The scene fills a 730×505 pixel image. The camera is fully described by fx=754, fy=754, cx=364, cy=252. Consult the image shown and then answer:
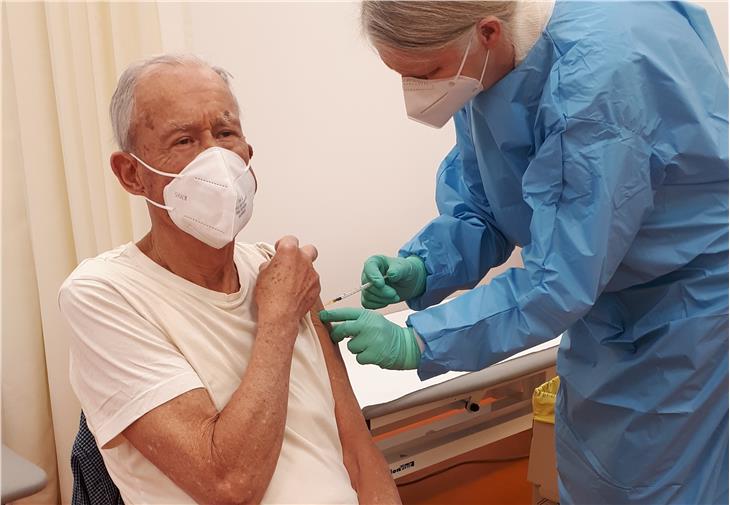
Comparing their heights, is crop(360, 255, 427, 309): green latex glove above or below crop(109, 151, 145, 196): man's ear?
below

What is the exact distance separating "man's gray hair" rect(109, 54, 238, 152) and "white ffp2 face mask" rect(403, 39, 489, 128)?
41cm

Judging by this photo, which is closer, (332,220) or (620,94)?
(620,94)

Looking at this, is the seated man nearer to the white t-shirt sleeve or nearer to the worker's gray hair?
the white t-shirt sleeve

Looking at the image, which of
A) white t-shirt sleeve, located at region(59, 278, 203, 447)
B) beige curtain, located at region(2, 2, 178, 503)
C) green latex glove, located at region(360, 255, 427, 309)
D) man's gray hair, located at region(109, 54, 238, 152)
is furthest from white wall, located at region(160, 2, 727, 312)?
white t-shirt sleeve, located at region(59, 278, 203, 447)

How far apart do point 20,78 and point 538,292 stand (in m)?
1.51

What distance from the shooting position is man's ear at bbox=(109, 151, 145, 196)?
4.59 ft

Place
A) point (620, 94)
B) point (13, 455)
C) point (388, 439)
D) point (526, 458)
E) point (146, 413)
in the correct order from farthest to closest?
1. point (526, 458)
2. point (388, 439)
3. point (13, 455)
4. point (620, 94)
5. point (146, 413)

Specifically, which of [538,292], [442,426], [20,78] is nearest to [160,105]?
[538,292]

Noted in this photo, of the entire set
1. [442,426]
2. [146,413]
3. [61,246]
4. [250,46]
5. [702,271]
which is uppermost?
[250,46]

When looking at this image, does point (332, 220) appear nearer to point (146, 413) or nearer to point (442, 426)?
point (442, 426)

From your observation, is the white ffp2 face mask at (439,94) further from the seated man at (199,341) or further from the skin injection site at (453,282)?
the seated man at (199,341)

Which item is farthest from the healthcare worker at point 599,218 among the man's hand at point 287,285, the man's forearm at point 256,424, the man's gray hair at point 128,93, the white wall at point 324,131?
the white wall at point 324,131

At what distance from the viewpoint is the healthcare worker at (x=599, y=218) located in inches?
53.0

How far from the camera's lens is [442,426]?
2488mm
